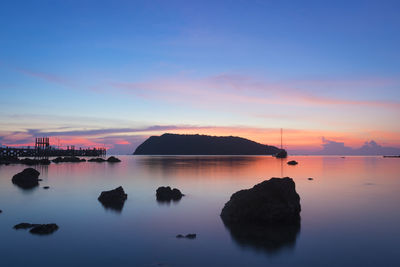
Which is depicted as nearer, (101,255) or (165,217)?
(101,255)

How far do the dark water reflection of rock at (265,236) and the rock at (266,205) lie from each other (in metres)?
0.65

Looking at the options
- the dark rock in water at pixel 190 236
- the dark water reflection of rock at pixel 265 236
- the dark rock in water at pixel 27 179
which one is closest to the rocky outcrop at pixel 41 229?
the dark rock in water at pixel 190 236

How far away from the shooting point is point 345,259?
13406 millimetres

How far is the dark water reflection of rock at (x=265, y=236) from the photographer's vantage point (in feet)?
48.5

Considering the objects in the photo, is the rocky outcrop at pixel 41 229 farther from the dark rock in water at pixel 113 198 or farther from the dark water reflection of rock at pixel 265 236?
the dark water reflection of rock at pixel 265 236

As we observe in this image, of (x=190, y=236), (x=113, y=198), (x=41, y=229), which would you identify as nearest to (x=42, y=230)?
(x=41, y=229)

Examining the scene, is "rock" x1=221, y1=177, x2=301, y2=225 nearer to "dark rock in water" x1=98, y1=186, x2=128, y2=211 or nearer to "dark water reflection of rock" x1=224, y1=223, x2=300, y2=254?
"dark water reflection of rock" x1=224, y1=223, x2=300, y2=254

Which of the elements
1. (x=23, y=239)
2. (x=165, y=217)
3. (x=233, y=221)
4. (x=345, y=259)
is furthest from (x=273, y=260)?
→ (x=23, y=239)

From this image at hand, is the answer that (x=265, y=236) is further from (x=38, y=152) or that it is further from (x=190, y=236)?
(x=38, y=152)

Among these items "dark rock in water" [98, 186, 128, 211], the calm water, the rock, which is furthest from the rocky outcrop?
the rock

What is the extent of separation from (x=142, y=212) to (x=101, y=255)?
32.2 ft

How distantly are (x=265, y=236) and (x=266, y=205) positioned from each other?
9.22 ft

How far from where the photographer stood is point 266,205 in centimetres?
1869

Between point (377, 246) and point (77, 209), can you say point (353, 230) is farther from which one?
point (77, 209)
